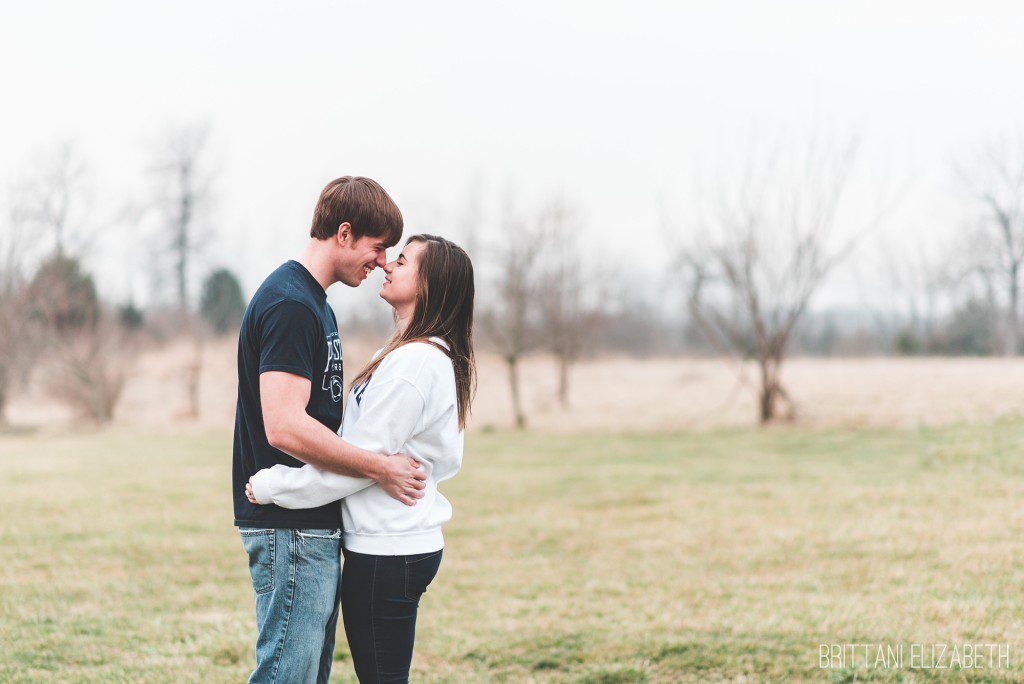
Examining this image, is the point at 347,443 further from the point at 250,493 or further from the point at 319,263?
the point at 319,263

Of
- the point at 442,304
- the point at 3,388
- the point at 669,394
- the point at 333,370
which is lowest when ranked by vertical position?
the point at 3,388

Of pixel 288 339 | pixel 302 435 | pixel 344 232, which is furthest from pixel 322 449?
pixel 344 232

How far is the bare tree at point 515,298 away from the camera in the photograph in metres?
23.5

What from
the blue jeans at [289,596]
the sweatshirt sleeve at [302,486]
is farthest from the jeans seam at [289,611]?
the sweatshirt sleeve at [302,486]

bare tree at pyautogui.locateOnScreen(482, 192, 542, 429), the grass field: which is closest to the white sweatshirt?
the grass field

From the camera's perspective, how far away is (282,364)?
7.81ft

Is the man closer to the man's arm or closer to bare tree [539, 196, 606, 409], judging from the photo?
the man's arm

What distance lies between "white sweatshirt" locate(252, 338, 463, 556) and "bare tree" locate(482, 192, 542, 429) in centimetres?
2017

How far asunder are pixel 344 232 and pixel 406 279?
24 centimetres

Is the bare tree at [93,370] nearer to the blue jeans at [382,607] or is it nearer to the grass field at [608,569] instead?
the grass field at [608,569]

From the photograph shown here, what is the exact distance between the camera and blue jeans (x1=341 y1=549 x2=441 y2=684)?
8.27 ft

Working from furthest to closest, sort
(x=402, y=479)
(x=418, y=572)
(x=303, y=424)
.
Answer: (x=418, y=572) → (x=402, y=479) → (x=303, y=424)

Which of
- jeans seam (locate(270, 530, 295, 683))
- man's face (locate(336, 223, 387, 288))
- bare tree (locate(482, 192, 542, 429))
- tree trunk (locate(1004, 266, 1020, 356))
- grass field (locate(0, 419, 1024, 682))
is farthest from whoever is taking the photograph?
tree trunk (locate(1004, 266, 1020, 356))

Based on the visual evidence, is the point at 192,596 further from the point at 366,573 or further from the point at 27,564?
the point at 366,573
